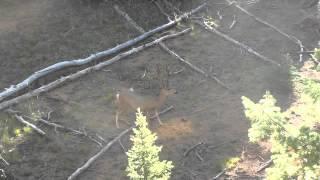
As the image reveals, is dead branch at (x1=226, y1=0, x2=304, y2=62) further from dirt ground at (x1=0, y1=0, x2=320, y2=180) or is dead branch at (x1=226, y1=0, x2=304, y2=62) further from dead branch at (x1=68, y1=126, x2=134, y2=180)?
dead branch at (x1=68, y1=126, x2=134, y2=180)

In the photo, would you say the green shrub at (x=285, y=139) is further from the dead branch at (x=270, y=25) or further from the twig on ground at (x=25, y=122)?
the dead branch at (x=270, y=25)

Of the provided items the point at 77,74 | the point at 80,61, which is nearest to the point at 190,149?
the point at 77,74

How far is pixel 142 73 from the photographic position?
13.6 m

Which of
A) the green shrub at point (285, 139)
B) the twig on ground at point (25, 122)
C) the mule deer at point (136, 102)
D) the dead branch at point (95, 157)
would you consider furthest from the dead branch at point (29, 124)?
the green shrub at point (285, 139)

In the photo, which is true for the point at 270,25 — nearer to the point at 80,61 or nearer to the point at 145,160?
the point at 80,61

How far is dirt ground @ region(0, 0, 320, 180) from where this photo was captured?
10305 mm

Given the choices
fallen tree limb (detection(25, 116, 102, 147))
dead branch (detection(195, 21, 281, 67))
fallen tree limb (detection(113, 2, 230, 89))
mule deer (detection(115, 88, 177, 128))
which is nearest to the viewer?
fallen tree limb (detection(25, 116, 102, 147))

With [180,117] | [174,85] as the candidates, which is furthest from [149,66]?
[180,117]

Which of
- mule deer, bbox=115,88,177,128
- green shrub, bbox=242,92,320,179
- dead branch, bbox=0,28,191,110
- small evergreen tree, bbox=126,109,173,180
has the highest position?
dead branch, bbox=0,28,191,110

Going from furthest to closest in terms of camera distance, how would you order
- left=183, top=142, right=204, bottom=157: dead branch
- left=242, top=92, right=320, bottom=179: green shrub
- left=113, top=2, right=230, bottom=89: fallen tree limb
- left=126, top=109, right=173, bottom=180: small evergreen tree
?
left=113, top=2, right=230, bottom=89: fallen tree limb, left=183, top=142, right=204, bottom=157: dead branch, left=242, top=92, right=320, bottom=179: green shrub, left=126, top=109, right=173, bottom=180: small evergreen tree

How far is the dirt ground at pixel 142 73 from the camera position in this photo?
1030cm

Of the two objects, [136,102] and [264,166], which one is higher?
[136,102]

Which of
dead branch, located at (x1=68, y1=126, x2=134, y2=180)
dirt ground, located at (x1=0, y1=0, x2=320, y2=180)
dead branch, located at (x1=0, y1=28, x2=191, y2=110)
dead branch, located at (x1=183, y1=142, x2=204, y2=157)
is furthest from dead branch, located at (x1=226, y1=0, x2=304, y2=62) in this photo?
dead branch, located at (x1=68, y1=126, x2=134, y2=180)

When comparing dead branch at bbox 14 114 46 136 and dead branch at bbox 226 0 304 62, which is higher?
dead branch at bbox 226 0 304 62
